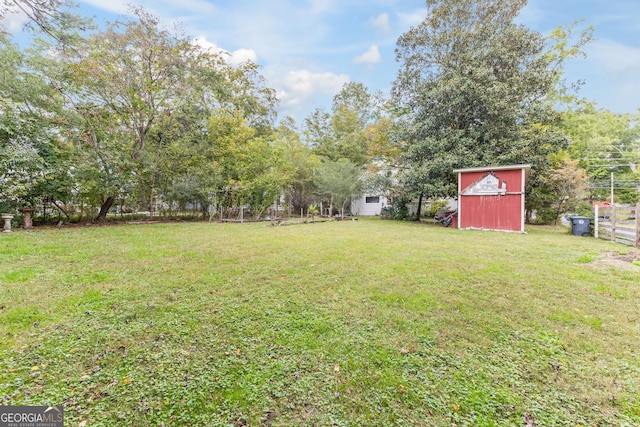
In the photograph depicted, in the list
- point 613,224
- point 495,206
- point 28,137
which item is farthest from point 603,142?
point 28,137

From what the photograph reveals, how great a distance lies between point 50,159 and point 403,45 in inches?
598

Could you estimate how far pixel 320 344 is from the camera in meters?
2.22

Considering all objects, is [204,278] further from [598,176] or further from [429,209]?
[598,176]

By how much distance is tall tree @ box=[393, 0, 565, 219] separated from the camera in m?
11.3

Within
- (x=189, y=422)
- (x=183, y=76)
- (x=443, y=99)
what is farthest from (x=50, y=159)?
(x=443, y=99)

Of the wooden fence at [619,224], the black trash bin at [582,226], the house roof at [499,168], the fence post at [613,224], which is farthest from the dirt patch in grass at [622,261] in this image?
the house roof at [499,168]

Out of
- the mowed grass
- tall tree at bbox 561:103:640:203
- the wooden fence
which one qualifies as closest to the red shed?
the wooden fence

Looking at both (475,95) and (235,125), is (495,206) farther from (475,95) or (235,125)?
(235,125)

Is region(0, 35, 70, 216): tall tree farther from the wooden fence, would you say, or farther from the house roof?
the wooden fence

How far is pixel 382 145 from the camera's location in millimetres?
16812

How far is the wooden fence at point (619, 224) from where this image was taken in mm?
6660

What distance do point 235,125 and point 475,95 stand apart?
10.8 meters

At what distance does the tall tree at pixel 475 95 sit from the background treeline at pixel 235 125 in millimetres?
56

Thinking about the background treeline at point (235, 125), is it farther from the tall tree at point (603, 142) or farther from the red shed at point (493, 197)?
the red shed at point (493, 197)
